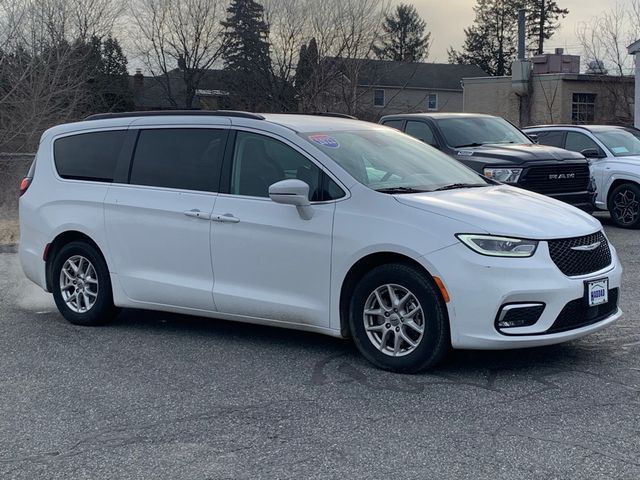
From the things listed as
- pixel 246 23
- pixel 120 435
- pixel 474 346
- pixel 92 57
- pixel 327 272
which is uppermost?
pixel 246 23

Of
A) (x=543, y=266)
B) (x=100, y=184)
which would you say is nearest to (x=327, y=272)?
(x=543, y=266)

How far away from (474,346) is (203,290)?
222 centimetres

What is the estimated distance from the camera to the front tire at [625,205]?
13.3 meters

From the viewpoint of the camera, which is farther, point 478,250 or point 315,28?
point 315,28

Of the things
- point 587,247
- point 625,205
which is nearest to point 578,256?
point 587,247

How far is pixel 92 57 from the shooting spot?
37594 mm

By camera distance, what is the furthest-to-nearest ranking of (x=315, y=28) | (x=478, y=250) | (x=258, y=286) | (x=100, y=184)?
(x=315, y=28)
(x=100, y=184)
(x=258, y=286)
(x=478, y=250)

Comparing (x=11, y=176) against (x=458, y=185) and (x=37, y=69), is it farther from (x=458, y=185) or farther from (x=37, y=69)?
(x=458, y=185)

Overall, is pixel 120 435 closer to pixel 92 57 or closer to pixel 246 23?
pixel 92 57

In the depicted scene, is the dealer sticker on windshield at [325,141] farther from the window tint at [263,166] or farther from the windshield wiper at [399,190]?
the windshield wiper at [399,190]

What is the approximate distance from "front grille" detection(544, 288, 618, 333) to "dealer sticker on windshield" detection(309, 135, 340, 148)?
6.73 ft

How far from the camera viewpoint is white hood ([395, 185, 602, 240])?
538 cm

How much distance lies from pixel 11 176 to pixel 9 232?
5861 mm

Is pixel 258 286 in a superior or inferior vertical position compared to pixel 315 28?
inferior
